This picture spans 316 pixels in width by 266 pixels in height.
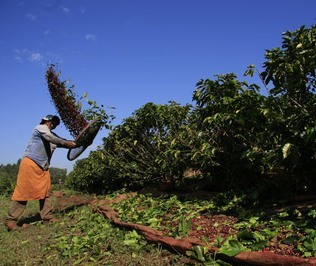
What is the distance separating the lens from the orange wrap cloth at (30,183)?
5781 millimetres

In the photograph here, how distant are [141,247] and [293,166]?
197 centimetres

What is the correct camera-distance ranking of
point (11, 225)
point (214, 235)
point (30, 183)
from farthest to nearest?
point (30, 183) → point (11, 225) → point (214, 235)

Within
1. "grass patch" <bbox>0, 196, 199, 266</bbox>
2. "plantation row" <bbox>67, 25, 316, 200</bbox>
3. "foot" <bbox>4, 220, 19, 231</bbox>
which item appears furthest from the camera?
"foot" <bbox>4, 220, 19, 231</bbox>

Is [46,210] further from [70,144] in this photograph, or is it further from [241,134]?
[241,134]

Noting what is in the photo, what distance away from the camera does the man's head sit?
6.06 metres

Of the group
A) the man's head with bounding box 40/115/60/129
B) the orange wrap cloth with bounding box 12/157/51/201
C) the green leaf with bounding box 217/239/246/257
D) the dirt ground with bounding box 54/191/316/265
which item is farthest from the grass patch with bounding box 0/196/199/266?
the man's head with bounding box 40/115/60/129

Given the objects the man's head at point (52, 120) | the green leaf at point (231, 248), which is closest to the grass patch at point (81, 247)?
the green leaf at point (231, 248)

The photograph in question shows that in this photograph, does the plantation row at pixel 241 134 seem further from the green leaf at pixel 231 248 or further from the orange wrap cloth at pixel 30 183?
the orange wrap cloth at pixel 30 183

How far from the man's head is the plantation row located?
1.90m

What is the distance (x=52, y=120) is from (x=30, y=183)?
3.63 ft

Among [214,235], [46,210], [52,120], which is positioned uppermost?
[52,120]

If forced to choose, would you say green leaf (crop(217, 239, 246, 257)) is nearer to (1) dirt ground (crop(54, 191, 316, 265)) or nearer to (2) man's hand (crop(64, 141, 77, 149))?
(1) dirt ground (crop(54, 191, 316, 265))

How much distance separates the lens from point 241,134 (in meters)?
4.98

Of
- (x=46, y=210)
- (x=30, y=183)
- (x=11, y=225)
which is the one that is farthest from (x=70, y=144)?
(x=11, y=225)
